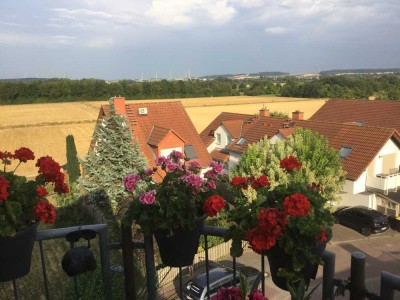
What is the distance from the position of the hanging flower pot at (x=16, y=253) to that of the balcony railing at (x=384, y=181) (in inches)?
785

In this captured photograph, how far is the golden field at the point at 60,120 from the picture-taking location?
45.4 m

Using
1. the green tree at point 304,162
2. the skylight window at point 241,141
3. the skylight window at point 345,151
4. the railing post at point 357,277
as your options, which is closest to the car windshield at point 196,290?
the green tree at point 304,162

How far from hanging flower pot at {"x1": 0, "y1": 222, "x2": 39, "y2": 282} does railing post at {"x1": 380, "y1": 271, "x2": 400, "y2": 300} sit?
2.37 m

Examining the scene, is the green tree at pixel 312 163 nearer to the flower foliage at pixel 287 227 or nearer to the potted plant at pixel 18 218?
the flower foliage at pixel 287 227

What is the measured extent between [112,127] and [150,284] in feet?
47.4

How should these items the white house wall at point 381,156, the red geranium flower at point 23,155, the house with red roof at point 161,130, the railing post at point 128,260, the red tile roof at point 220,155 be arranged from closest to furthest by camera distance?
the railing post at point 128,260, the red geranium flower at point 23,155, the white house wall at point 381,156, the house with red roof at point 161,130, the red tile roof at point 220,155

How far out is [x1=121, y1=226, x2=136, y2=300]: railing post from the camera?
2.79m

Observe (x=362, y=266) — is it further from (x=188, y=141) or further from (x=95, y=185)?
(x=188, y=141)

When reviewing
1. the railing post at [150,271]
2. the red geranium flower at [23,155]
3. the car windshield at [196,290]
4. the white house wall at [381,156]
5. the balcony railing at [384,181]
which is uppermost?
the red geranium flower at [23,155]

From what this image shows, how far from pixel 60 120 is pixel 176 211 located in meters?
65.5

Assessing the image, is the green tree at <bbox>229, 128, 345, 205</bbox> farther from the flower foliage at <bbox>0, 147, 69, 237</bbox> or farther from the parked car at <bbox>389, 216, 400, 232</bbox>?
the flower foliage at <bbox>0, 147, 69, 237</bbox>

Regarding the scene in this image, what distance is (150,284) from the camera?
9.63 ft

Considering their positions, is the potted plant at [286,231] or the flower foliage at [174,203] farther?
the flower foliage at [174,203]

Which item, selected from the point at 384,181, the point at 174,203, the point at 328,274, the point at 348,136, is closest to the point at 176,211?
the point at 174,203
